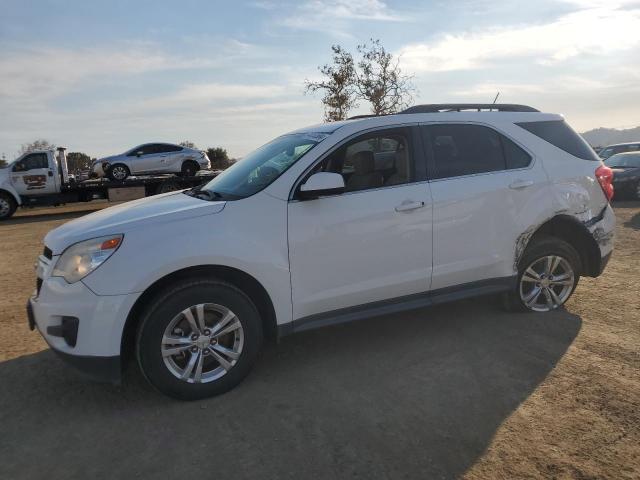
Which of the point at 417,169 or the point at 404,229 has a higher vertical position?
the point at 417,169

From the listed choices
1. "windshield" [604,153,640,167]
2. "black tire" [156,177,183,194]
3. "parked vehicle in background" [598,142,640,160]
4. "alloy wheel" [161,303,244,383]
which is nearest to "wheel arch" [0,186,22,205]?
"black tire" [156,177,183,194]

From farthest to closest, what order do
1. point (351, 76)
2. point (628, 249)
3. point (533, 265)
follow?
point (351, 76) < point (628, 249) < point (533, 265)

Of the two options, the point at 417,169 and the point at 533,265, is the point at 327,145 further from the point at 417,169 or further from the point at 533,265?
the point at 533,265

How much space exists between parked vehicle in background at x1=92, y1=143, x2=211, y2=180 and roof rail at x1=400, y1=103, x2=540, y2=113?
1651 centimetres

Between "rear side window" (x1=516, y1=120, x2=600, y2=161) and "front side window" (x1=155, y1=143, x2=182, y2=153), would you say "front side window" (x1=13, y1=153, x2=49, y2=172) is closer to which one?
"front side window" (x1=155, y1=143, x2=182, y2=153)

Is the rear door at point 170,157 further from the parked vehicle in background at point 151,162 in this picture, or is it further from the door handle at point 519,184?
the door handle at point 519,184

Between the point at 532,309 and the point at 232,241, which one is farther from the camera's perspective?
the point at 532,309

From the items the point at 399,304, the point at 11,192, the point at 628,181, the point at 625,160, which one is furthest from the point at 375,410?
the point at 11,192

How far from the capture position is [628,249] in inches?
289

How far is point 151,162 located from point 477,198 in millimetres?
17226

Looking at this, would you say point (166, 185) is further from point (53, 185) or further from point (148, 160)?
point (53, 185)

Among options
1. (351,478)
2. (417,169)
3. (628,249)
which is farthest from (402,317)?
(628,249)

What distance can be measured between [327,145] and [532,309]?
2.49m

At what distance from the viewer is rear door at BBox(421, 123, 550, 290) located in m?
3.88
